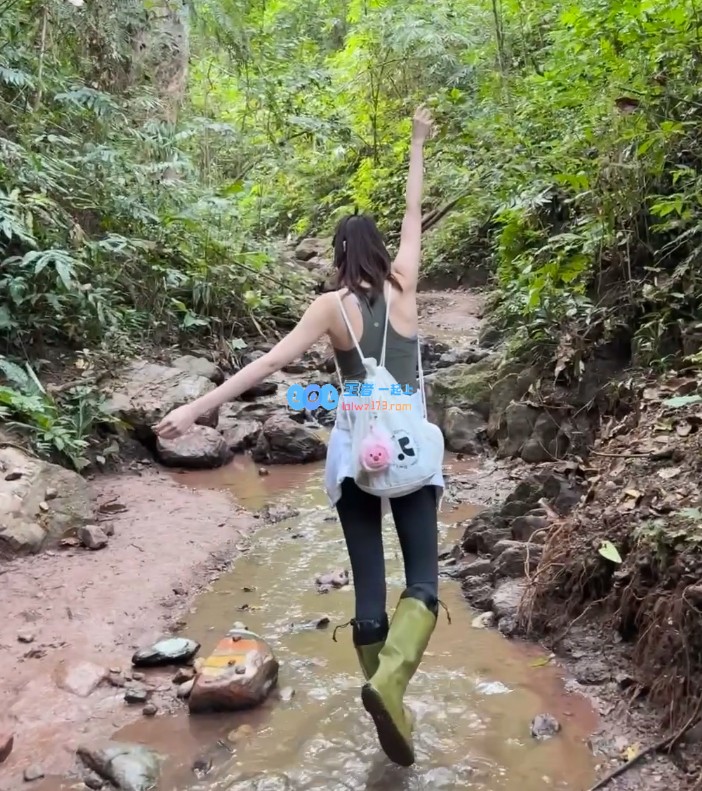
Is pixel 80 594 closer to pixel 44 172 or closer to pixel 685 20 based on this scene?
pixel 44 172

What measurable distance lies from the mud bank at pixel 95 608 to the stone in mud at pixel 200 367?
8.16ft

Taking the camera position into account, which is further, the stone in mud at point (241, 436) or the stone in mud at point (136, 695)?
the stone in mud at point (241, 436)

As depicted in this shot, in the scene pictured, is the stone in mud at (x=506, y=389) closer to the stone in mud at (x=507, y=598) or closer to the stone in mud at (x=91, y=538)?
the stone in mud at (x=507, y=598)

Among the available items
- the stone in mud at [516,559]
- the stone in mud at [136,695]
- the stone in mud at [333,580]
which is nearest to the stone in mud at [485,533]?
the stone in mud at [516,559]

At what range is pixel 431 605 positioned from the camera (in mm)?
2828

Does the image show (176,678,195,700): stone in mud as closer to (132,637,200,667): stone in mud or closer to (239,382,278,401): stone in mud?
(132,637,200,667): stone in mud

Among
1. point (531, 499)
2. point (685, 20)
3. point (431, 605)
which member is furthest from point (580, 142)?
point (431, 605)

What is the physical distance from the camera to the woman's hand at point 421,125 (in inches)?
123

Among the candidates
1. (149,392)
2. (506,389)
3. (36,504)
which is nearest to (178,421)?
(36,504)

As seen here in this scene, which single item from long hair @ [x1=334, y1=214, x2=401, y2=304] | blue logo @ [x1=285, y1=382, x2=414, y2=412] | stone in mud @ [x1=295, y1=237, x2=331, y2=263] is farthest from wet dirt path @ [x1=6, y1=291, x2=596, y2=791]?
stone in mud @ [x1=295, y1=237, x2=331, y2=263]

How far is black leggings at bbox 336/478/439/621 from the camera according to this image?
2.81m

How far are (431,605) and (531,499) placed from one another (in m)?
2.21

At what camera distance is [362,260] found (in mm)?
2697

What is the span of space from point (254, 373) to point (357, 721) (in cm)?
165
